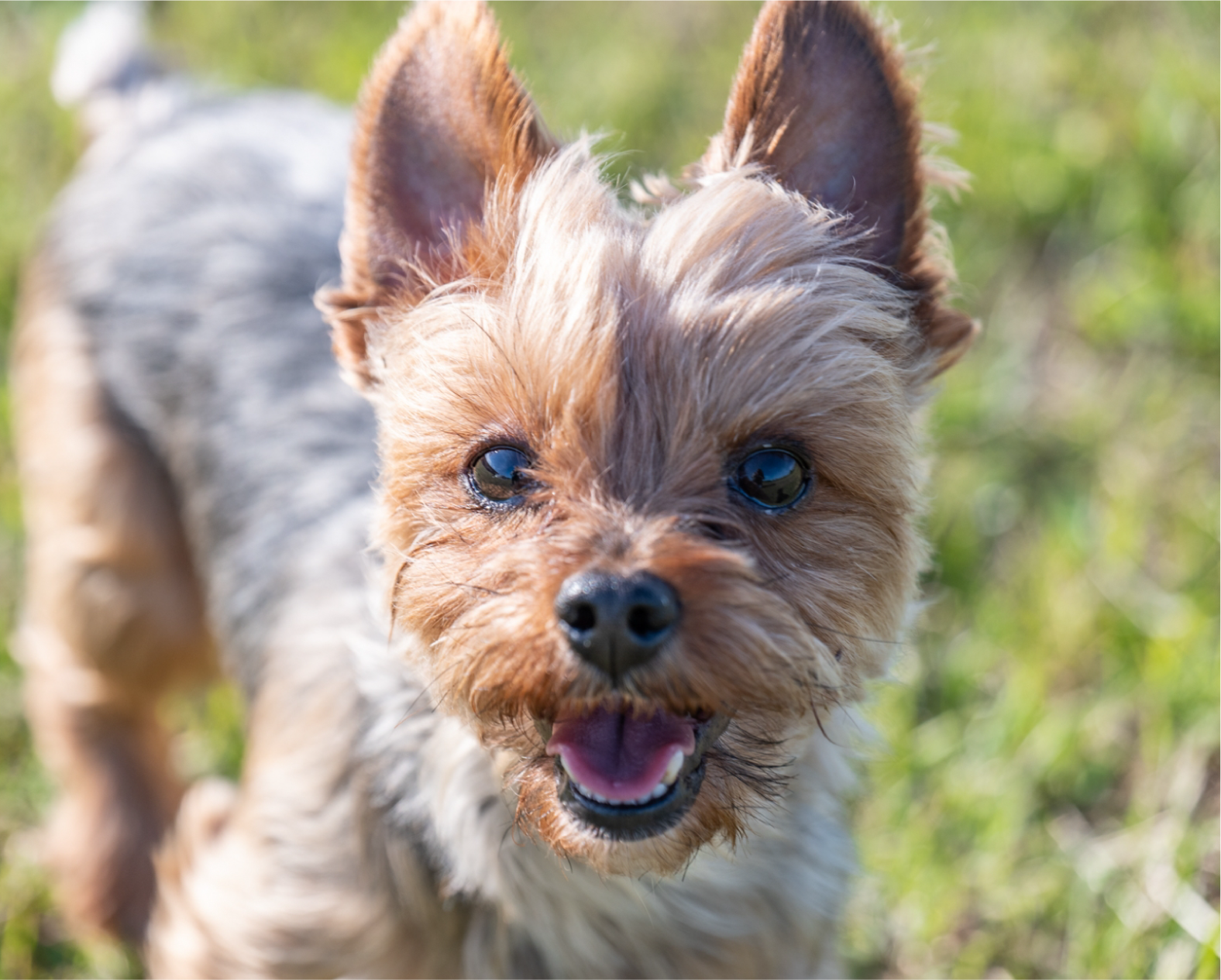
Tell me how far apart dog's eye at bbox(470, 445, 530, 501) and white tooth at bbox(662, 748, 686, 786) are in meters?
0.56

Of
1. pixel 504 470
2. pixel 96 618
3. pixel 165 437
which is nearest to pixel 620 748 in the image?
pixel 504 470

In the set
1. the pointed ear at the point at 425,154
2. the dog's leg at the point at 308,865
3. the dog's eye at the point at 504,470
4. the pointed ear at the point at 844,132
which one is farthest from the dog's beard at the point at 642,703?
the pointed ear at the point at 844,132

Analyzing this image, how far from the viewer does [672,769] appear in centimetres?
231

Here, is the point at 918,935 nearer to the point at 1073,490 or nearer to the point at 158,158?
the point at 1073,490

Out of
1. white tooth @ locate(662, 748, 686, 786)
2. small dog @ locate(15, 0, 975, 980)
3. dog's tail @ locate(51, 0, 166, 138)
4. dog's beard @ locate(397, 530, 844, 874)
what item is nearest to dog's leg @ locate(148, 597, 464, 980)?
small dog @ locate(15, 0, 975, 980)

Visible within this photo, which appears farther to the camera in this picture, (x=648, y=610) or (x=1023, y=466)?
(x=1023, y=466)

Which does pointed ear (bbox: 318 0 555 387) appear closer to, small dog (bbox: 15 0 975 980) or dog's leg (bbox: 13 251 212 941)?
small dog (bbox: 15 0 975 980)

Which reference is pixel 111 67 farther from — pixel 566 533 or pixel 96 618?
pixel 566 533

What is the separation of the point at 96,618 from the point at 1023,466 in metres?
3.49

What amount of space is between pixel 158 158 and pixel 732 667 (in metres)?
2.96

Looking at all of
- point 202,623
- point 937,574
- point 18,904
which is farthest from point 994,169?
point 18,904

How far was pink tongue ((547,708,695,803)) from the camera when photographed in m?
2.32

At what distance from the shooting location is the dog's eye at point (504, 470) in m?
2.41

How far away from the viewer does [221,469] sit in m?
3.65
